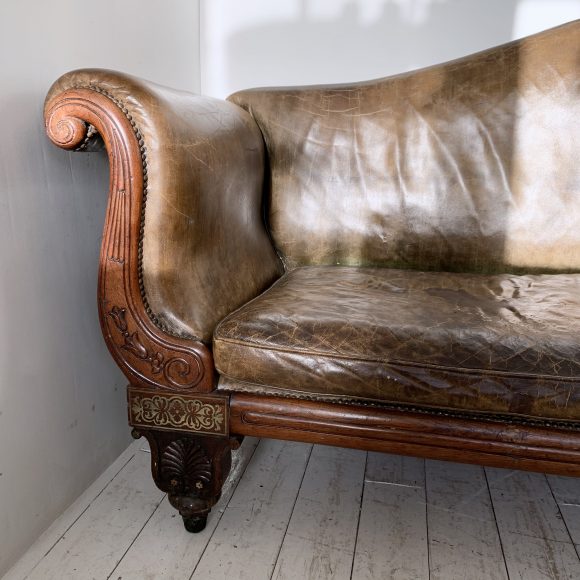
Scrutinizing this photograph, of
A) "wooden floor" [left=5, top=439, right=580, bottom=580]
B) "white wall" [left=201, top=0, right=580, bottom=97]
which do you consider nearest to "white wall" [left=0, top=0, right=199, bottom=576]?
"wooden floor" [left=5, top=439, right=580, bottom=580]

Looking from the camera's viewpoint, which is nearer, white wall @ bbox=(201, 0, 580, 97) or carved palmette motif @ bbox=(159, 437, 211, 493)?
carved palmette motif @ bbox=(159, 437, 211, 493)

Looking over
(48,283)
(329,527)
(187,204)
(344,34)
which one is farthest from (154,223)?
(344,34)

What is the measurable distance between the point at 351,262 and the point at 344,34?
869 mm

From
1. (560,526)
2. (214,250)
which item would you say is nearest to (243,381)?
(214,250)

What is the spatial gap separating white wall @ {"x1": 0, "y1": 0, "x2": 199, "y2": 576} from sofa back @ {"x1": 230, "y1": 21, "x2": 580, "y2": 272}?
484mm

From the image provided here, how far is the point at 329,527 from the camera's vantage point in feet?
3.86

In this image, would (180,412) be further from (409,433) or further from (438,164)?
(438,164)

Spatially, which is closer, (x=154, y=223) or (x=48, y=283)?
(x=154, y=223)

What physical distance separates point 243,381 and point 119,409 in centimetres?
57

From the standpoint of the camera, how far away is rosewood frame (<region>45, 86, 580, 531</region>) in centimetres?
96

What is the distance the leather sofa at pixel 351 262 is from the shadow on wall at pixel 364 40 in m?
0.37

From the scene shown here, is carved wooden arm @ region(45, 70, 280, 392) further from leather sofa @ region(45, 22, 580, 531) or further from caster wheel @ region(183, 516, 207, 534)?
caster wheel @ region(183, 516, 207, 534)

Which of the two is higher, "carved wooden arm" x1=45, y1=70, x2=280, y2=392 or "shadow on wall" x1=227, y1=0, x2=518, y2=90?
"shadow on wall" x1=227, y1=0, x2=518, y2=90

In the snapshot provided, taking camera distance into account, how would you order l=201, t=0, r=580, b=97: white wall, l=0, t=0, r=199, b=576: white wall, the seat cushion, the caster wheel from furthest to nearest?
l=201, t=0, r=580, b=97: white wall < the caster wheel < l=0, t=0, r=199, b=576: white wall < the seat cushion
